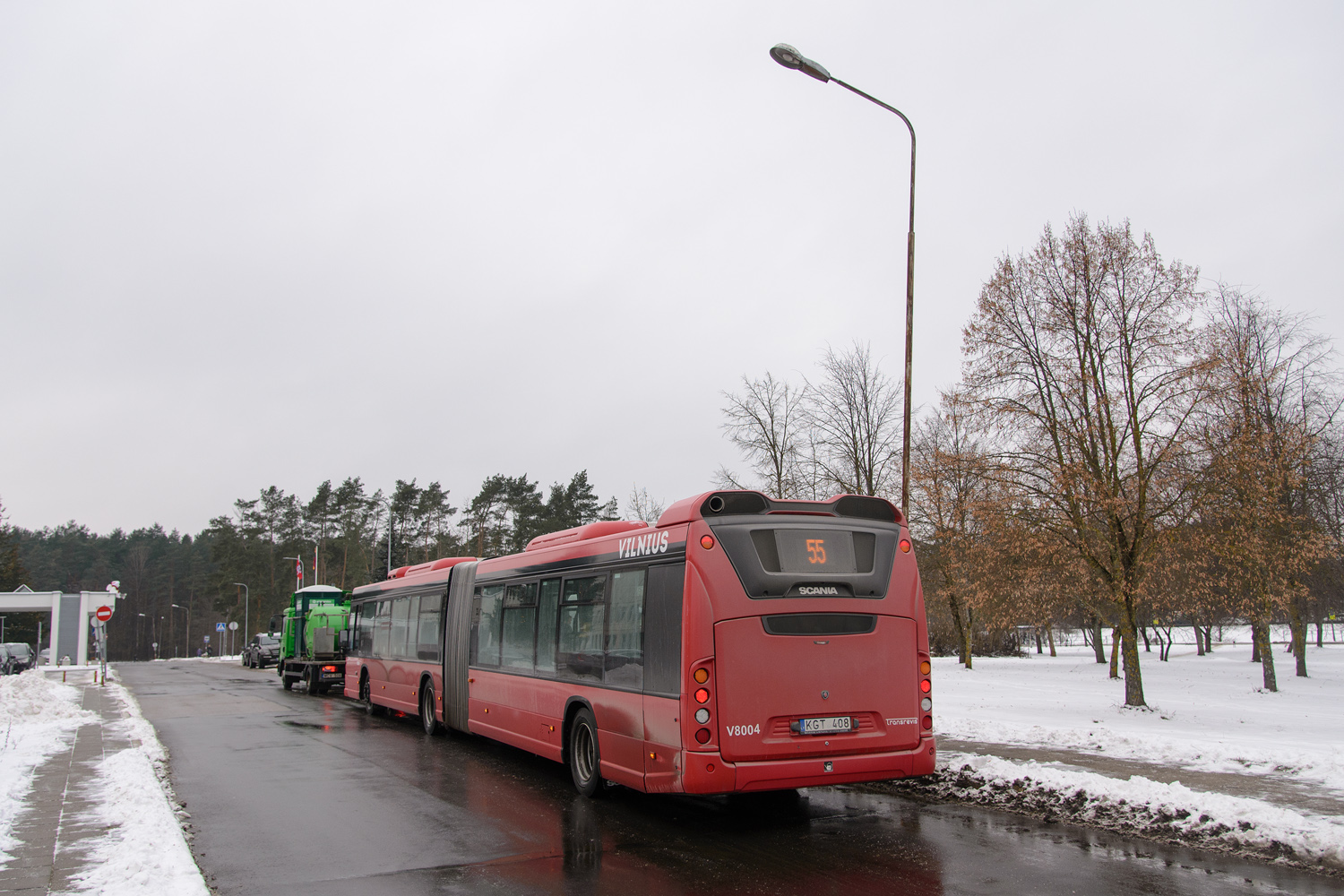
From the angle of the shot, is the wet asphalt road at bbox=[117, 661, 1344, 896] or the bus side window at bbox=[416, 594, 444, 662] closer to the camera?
the wet asphalt road at bbox=[117, 661, 1344, 896]

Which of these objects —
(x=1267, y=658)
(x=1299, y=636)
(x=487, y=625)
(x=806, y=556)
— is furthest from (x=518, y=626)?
(x=1299, y=636)

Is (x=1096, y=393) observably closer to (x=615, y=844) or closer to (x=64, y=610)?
(x=615, y=844)

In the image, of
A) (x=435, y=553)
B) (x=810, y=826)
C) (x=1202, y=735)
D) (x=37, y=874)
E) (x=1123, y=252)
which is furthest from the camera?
(x=435, y=553)

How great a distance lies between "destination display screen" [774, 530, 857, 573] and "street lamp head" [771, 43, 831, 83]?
689cm

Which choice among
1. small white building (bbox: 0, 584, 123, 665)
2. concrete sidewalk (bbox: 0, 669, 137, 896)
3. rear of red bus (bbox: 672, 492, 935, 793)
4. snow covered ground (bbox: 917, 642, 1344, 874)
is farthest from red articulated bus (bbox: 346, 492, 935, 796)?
small white building (bbox: 0, 584, 123, 665)

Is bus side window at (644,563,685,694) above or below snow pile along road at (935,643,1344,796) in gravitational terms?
above

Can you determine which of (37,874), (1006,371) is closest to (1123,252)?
(1006,371)

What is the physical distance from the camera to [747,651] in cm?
753

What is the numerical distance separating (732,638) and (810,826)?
6.55 feet

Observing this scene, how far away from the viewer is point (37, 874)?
6262 mm

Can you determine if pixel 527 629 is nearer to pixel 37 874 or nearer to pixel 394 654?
pixel 37 874

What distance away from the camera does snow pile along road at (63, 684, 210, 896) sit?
5.87 meters

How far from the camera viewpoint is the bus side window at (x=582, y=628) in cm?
936

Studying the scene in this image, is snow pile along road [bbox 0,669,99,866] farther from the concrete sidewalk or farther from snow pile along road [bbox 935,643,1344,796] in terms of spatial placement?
snow pile along road [bbox 935,643,1344,796]
